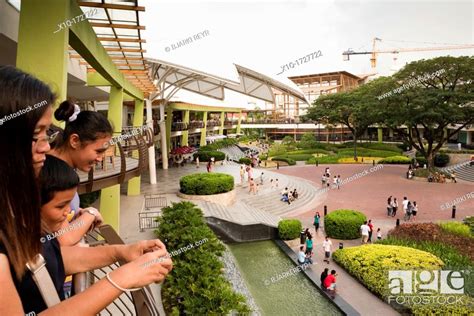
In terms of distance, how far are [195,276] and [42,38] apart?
595 centimetres

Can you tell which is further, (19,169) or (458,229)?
(458,229)

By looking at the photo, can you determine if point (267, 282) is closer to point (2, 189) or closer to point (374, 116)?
point (2, 189)

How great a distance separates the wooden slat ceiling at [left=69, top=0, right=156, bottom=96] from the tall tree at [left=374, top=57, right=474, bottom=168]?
77.2 ft

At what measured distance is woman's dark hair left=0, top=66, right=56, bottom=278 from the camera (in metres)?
1.16

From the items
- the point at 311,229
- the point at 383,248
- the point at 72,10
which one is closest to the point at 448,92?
the point at 311,229

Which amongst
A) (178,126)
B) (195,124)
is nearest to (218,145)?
(195,124)

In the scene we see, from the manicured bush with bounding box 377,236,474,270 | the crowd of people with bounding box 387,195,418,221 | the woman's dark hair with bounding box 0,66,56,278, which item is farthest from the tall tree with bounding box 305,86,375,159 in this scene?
the woman's dark hair with bounding box 0,66,56,278

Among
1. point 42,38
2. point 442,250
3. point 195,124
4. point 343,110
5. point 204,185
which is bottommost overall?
point 442,250

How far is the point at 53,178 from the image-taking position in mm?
1634

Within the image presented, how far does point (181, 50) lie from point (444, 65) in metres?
20.2

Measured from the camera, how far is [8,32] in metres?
5.01

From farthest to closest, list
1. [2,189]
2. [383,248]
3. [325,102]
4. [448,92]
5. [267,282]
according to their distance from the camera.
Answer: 1. [325,102]
2. [448,92]
3. [383,248]
4. [267,282]
5. [2,189]

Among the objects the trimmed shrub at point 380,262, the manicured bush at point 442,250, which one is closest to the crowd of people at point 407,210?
the manicured bush at point 442,250

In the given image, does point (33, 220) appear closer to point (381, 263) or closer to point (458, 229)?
point (381, 263)
